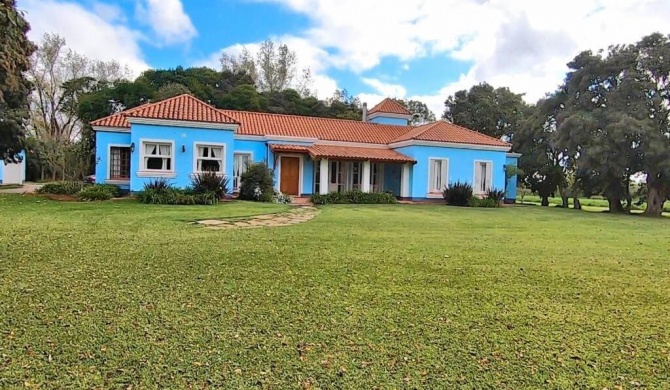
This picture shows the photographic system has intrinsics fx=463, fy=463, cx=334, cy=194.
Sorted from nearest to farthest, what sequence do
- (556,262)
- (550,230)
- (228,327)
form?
(228,327), (556,262), (550,230)

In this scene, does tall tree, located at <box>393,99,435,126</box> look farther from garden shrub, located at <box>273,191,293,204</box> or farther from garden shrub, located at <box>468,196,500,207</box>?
garden shrub, located at <box>273,191,293,204</box>

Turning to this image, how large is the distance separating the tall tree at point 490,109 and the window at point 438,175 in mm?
15058

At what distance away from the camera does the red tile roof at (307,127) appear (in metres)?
21.1

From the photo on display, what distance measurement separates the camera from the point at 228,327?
416 centimetres

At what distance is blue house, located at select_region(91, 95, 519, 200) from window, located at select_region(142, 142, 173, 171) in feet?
0.13

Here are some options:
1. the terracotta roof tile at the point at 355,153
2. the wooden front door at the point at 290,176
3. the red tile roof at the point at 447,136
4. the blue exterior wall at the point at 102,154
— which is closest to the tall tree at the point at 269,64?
the red tile roof at the point at 447,136

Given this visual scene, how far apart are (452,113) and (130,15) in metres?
30.6

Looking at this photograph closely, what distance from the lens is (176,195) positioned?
17359mm

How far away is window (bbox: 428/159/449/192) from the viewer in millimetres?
25094

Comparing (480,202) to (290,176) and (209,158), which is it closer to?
(290,176)

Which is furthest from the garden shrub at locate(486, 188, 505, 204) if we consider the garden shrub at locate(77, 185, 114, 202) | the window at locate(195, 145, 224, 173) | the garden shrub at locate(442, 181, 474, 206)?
the garden shrub at locate(77, 185, 114, 202)

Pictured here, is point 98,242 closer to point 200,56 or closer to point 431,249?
point 431,249

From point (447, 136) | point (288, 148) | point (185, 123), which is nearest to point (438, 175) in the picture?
point (447, 136)

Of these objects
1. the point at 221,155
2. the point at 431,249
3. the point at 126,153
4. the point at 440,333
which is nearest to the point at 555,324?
the point at 440,333
